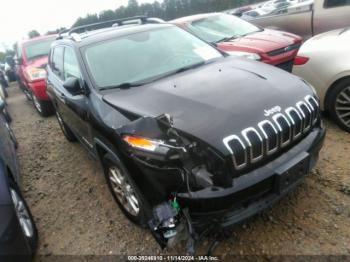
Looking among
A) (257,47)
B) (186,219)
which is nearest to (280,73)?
(186,219)

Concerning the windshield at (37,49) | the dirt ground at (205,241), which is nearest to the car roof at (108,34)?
the dirt ground at (205,241)

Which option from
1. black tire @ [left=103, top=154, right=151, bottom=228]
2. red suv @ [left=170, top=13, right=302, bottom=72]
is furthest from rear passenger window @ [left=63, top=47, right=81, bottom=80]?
red suv @ [left=170, top=13, right=302, bottom=72]

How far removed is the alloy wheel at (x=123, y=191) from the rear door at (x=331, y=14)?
4.80 meters

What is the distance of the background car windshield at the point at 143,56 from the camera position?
3168 millimetres

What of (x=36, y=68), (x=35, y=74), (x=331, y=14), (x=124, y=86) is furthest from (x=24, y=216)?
(x=331, y=14)

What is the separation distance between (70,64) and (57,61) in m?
→ 0.99

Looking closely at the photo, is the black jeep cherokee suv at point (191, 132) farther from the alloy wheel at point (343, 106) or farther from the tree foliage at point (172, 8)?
the tree foliage at point (172, 8)

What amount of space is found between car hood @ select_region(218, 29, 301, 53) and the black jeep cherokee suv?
2040 millimetres

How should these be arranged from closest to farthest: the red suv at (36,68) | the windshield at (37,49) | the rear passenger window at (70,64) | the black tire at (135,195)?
1. the black tire at (135,195)
2. the rear passenger window at (70,64)
3. the red suv at (36,68)
4. the windshield at (37,49)

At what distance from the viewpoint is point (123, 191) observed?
114 inches

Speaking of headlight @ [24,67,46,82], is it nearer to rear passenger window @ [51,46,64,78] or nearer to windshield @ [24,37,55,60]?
windshield @ [24,37,55,60]

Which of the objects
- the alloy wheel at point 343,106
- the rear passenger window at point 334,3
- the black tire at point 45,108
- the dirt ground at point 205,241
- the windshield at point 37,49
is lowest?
the black tire at point 45,108

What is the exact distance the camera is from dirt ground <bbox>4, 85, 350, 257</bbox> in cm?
256

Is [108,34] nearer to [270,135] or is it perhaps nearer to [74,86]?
[74,86]
